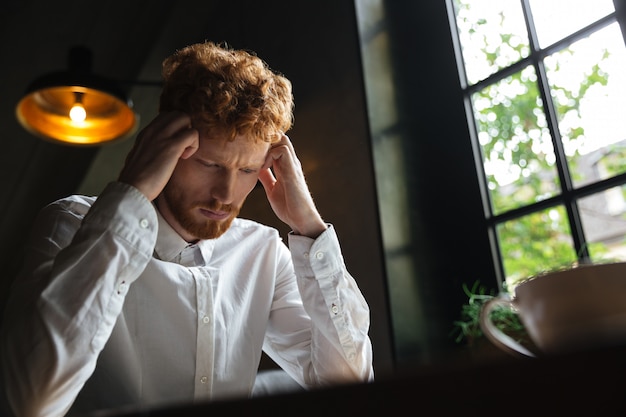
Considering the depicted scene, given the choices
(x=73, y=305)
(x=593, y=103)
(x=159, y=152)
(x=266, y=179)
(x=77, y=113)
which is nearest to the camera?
(x=73, y=305)

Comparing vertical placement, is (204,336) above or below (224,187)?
below

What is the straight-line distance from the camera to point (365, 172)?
82.2 inches

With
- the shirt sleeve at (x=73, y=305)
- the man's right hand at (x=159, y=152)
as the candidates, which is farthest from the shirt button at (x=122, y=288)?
the man's right hand at (x=159, y=152)

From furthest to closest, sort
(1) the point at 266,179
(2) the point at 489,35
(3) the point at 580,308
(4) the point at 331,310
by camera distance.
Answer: (2) the point at 489,35, (1) the point at 266,179, (4) the point at 331,310, (3) the point at 580,308

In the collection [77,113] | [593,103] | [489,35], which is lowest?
[593,103]

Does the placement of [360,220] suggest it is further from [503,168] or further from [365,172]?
[503,168]

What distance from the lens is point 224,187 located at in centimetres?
133

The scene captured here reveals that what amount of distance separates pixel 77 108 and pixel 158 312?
1269mm

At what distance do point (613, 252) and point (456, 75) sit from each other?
0.84 m

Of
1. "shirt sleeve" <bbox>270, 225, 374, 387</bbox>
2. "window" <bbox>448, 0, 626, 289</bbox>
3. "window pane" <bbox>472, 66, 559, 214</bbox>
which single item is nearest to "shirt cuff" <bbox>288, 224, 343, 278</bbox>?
"shirt sleeve" <bbox>270, 225, 374, 387</bbox>

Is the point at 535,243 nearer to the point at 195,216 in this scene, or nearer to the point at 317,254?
the point at 317,254

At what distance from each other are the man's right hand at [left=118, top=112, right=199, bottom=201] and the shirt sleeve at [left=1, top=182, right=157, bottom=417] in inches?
1.9

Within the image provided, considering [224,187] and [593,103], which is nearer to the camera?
[224,187]

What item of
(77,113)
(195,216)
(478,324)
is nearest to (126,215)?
(195,216)
